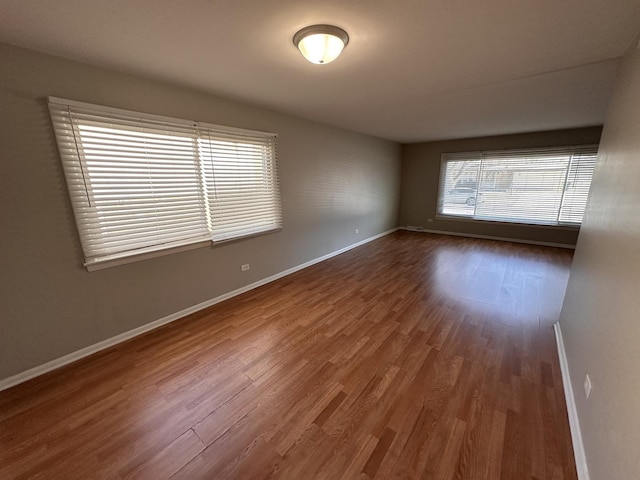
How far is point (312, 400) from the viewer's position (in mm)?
1670

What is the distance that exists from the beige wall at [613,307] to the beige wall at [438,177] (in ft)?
12.8

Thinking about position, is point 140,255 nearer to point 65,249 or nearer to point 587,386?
point 65,249

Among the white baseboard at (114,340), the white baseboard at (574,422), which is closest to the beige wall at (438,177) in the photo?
the white baseboard at (574,422)

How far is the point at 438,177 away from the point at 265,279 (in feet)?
17.5

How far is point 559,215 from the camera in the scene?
516 centimetres

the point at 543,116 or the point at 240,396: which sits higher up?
the point at 543,116

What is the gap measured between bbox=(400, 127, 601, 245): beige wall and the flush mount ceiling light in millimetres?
5508

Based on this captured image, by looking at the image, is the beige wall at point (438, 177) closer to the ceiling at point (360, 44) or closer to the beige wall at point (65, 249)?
the ceiling at point (360, 44)

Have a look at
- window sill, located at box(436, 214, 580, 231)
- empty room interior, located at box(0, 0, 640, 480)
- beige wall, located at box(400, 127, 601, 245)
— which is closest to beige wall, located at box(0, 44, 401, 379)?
empty room interior, located at box(0, 0, 640, 480)

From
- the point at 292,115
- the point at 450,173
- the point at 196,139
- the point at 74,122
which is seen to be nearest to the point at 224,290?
the point at 196,139

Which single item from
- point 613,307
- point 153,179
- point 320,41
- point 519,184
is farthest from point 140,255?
point 519,184

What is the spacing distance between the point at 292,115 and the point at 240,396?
3525 millimetres

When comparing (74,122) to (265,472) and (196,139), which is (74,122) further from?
(265,472)

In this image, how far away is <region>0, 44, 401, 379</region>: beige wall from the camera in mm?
1739
